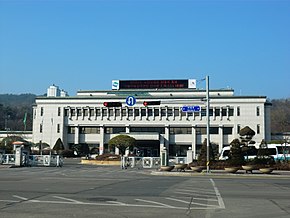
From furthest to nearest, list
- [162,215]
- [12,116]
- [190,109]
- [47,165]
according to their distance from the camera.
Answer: [12,116], [47,165], [190,109], [162,215]

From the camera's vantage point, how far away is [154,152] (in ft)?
323

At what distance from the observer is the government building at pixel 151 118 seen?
3681 inches

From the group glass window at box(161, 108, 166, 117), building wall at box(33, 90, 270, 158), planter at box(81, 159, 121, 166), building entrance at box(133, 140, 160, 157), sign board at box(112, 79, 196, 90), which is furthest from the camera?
glass window at box(161, 108, 166, 117)

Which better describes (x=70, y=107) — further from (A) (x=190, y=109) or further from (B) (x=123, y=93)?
(A) (x=190, y=109)

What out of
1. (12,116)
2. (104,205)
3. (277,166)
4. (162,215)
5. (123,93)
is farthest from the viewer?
(12,116)

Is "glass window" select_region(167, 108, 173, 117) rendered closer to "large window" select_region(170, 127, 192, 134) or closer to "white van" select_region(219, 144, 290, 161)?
"large window" select_region(170, 127, 192, 134)

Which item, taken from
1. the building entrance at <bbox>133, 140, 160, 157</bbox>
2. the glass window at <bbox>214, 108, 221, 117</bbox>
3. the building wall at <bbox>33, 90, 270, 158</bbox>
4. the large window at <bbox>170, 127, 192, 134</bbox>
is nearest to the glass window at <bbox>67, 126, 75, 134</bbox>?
the building wall at <bbox>33, 90, 270, 158</bbox>

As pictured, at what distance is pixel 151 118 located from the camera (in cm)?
9712

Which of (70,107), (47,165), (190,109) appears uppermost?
(70,107)

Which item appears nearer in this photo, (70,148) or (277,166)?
(277,166)

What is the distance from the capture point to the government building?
93500 millimetres

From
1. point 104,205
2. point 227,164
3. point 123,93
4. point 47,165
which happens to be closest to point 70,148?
point 123,93

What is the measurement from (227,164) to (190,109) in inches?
406

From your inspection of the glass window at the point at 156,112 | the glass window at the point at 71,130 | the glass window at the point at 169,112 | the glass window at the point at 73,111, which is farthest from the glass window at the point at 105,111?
the glass window at the point at 169,112
